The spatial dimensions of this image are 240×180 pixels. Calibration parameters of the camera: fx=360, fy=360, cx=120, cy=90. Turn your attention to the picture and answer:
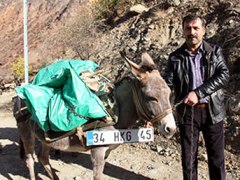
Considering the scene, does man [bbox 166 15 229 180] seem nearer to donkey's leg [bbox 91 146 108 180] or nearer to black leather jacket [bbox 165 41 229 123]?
black leather jacket [bbox 165 41 229 123]

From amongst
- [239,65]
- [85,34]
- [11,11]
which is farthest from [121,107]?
[11,11]

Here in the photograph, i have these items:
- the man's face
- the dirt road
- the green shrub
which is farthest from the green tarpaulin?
the green shrub

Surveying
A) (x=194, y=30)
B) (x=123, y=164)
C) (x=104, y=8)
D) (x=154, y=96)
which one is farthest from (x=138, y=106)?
(x=104, y=8)

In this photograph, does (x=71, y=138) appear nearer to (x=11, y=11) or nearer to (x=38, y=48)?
(x=38, y=48)

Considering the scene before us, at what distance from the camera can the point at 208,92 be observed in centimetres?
Result: 337

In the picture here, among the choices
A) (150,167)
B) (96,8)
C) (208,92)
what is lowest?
(150,167)

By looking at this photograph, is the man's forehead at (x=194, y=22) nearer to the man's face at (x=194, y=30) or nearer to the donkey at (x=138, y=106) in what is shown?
the man's face at (x=194, y=30)

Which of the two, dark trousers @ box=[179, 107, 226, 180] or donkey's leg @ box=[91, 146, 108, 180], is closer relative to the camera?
dark trousers @ box=[179, 107, 226, 180]

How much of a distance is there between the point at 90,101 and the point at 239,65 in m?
3.74

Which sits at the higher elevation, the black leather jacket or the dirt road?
the black leather jacket

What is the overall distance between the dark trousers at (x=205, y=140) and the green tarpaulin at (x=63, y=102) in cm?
89

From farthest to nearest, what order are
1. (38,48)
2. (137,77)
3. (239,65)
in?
(38,48), (239,65), (137,77)

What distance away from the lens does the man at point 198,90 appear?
342 cm

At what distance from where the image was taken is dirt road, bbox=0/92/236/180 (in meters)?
5.36
